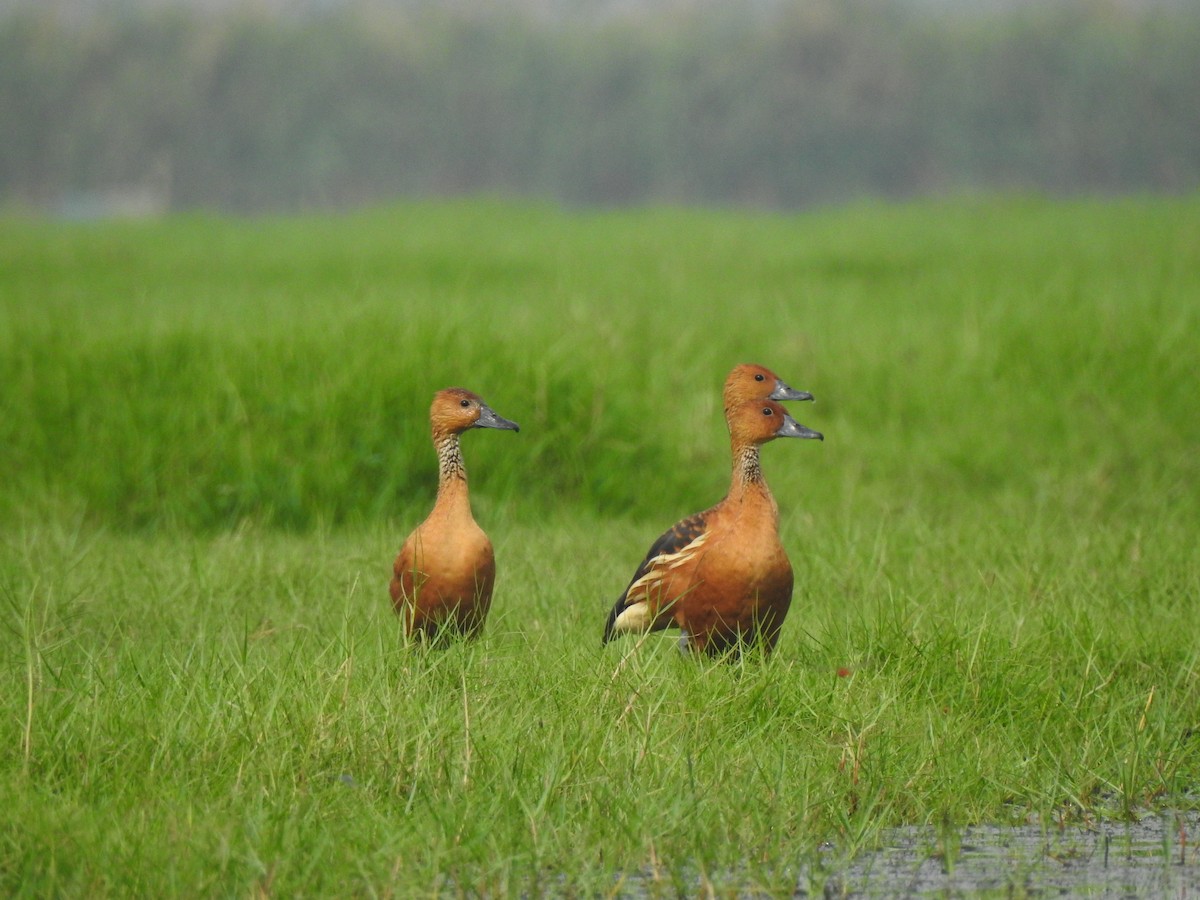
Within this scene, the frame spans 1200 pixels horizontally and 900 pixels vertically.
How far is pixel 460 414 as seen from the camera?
4508 millimetres

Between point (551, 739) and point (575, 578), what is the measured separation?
1.76 meters

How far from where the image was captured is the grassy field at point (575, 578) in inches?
128

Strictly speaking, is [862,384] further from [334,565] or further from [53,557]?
[53,557]

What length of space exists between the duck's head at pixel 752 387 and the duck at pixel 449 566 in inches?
26.1

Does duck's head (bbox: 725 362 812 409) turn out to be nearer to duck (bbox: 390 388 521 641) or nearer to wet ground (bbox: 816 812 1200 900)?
duck (bbox: 390 388 521 641)

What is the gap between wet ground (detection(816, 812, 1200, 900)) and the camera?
3.02m

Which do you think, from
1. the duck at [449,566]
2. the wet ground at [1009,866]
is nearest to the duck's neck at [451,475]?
the duck at [449,566]

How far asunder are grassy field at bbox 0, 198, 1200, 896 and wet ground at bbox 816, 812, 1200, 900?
0.09 metres

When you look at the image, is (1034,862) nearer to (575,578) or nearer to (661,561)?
(661,561)

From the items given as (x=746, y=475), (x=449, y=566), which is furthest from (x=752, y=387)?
(x=449, y=566)

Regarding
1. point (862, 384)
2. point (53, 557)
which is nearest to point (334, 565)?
point (53, 557)

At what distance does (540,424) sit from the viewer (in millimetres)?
7328

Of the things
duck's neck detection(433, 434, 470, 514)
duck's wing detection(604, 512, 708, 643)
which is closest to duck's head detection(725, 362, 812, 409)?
duck's wing detection(604, 512, 708, 643)

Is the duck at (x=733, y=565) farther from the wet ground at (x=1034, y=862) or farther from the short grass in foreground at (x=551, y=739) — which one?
the wet ground at (x=1034, y=862)
